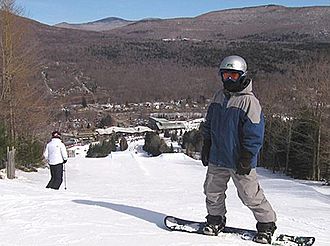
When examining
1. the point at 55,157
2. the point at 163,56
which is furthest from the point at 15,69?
the point at 163,56

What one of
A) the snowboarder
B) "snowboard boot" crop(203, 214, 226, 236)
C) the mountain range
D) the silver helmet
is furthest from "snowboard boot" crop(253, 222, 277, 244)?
the mountain range

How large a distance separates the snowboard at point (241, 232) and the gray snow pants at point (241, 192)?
0.21 m

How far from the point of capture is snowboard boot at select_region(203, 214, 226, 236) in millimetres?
5312

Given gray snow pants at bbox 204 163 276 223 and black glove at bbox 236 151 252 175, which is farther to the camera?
gray snow pants at bbox 204 163 276 223

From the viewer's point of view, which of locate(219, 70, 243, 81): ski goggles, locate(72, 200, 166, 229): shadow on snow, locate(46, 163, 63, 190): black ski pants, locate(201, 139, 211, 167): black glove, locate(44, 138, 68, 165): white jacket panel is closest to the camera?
locate(219, 70, 243, 81): ski goggles

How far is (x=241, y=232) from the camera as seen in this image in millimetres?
5383

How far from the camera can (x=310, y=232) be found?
6680mm

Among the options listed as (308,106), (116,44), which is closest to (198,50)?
(116,44)

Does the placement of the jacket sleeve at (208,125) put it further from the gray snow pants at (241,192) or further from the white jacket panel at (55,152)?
the white jacket panel at (55,152)

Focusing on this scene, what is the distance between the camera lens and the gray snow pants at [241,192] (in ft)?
16.6

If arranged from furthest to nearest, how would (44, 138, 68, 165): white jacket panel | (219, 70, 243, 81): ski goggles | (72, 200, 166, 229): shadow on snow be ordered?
(44, 138, 68, 165): white jacket panel → (72, 200, 166, 229): shadow on snow → (219, 70, 243, 81): ski goggles

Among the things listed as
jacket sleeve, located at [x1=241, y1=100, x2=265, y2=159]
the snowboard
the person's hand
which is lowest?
the snowboard

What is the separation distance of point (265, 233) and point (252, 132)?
Result: 1.11 m

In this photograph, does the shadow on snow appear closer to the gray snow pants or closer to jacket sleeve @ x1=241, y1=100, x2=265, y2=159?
the gray snow pants
